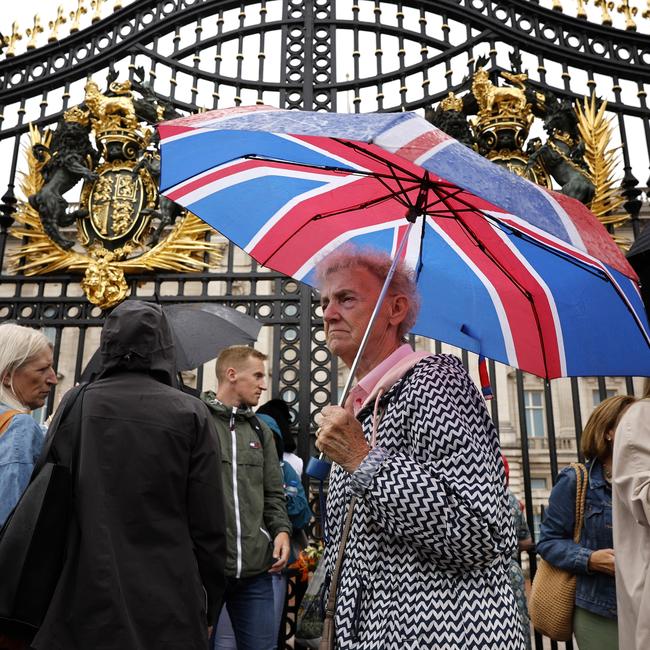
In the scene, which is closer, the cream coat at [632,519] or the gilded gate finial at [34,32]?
the cream coat at [632,519]

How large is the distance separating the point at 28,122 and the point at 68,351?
11.2 metres

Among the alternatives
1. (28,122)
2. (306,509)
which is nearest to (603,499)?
(306,509)

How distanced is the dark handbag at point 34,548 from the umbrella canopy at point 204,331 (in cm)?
217

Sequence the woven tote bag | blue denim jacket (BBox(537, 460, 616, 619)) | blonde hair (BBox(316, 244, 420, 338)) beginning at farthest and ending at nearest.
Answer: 1. the woven tote bag
2. blue denim jacket (BBox(537, 460, 616, 619))
3. blonde hair (BBox(316, 244, 420, 338))

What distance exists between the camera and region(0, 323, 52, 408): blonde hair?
8.61 feet

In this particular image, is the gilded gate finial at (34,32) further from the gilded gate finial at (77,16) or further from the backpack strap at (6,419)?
the backpack strap at (6,419)

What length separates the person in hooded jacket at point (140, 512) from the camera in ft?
6.78

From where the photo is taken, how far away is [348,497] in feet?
6.44

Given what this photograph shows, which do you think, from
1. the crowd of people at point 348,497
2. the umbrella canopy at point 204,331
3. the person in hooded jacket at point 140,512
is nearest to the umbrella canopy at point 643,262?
the crowd of people at point 348,497

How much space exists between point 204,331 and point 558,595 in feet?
8.59

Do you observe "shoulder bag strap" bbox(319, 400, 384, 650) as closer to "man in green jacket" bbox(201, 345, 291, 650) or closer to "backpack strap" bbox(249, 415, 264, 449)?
"man in green jacket" bbox(201, 345, 291, 650)

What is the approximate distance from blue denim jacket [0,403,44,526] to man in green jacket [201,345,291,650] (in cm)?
123

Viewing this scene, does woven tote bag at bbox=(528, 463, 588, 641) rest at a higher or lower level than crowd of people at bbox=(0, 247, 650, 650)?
lower

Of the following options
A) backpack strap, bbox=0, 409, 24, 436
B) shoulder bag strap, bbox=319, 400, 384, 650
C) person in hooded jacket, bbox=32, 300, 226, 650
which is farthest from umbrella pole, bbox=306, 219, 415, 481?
backpack strap, bbox=0, 409, 24, 436
